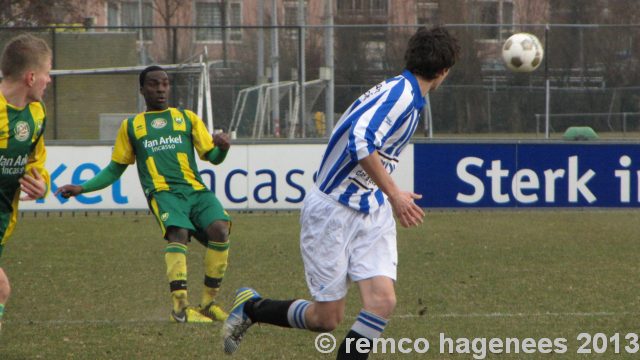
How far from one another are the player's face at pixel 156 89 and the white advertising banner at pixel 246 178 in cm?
766

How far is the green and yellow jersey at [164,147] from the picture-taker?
804 cm

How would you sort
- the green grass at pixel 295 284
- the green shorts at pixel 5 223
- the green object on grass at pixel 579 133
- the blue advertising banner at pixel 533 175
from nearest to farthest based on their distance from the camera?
the green shorts at pixel 5 223 < the green grass at pixel 295 284 < the blue advertising banner at pixel 533 175 < the green object on grass at pixel 579 133

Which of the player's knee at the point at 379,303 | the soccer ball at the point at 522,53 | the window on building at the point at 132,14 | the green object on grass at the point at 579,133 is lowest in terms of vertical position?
the player's knee at the point at 379,303

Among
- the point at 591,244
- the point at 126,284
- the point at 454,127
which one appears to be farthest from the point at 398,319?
the point at 454,127

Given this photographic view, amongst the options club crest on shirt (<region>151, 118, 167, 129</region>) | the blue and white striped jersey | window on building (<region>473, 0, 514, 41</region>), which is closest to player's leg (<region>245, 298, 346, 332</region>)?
the blue and white striped jersey

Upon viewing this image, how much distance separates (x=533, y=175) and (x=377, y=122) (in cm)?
1088

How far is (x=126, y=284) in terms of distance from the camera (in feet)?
31.3

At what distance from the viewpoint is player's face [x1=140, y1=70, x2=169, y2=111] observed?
7926mm

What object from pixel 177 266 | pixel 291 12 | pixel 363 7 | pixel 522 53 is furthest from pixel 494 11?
pixel 177 266

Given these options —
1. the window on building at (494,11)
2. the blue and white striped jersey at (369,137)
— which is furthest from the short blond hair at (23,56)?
the window on building at (494,11)

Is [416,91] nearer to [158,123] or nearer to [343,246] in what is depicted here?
[343,246]

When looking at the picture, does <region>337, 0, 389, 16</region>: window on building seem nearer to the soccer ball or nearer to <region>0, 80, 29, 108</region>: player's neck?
the soccer ball

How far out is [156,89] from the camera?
8.02 metres

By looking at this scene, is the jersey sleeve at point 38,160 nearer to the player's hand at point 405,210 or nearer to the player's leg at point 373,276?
the player's leg at point 373,276
